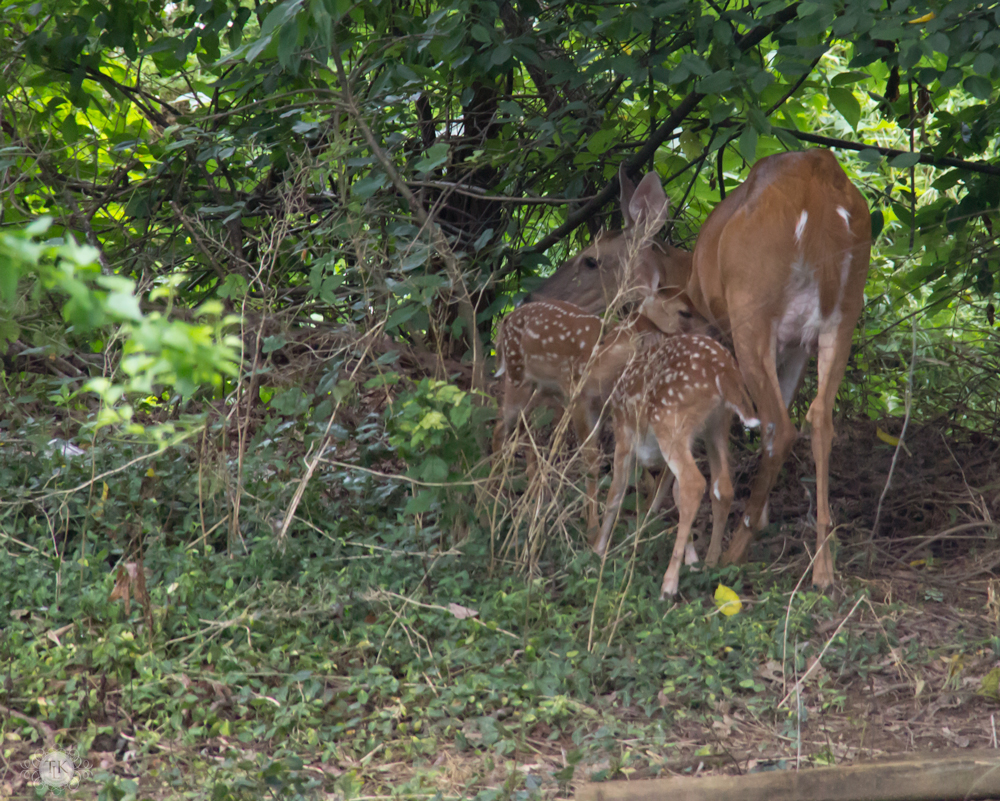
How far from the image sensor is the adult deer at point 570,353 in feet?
16.4

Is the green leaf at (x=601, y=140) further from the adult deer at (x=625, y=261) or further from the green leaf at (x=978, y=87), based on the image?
the green leaf at (x=978, y=87)

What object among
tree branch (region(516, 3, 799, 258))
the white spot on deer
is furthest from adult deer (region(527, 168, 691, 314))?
the white spot on deer

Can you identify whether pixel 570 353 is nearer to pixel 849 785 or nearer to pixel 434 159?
pixel 434 159

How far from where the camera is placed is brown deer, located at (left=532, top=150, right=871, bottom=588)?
4.49m

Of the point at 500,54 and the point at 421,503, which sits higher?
the point at 500,54

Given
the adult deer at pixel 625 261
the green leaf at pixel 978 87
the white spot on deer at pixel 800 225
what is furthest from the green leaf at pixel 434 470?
the green leaf at pixel 978 87

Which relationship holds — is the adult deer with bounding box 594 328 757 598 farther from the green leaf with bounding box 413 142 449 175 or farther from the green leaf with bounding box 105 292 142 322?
the green leaf with bounding box 105 292 142 322

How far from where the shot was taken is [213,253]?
5805 mm

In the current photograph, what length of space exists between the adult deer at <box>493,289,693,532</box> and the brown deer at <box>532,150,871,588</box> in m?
0.56

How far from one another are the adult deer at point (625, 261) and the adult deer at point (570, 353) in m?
0.18

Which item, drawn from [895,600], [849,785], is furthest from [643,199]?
[849,785]

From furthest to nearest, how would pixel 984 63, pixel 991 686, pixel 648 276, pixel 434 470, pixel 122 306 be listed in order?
pixel 648 276, pixel 434 470, pixel 984 63, pixel 991 686, pixel 122 306

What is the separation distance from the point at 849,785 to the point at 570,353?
2.71m

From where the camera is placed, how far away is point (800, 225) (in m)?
4.49
